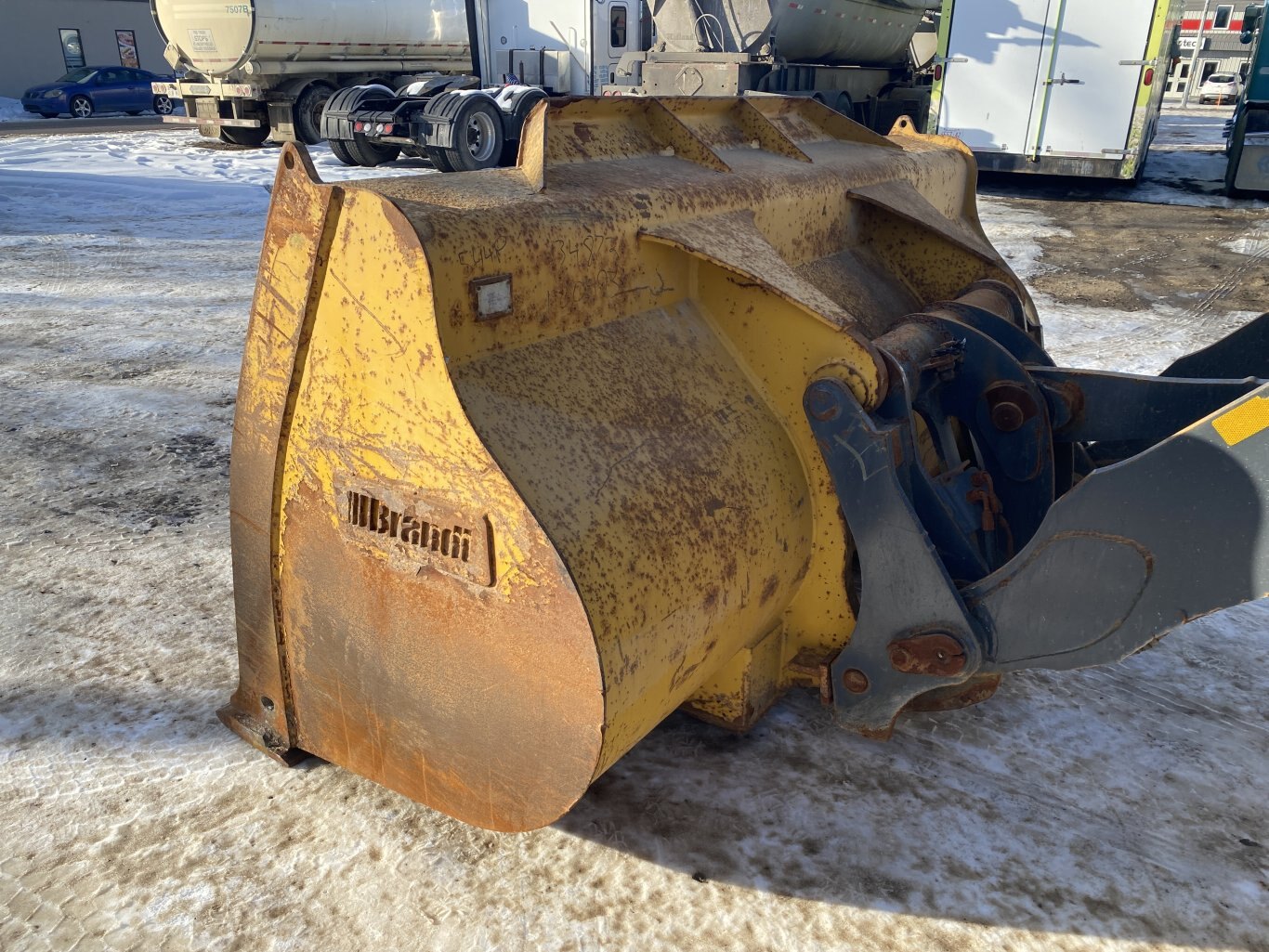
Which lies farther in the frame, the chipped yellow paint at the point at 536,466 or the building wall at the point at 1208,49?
the building wall at the point at 1208,49

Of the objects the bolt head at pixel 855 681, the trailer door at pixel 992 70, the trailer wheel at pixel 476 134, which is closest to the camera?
the bolt head at pixel 855 681

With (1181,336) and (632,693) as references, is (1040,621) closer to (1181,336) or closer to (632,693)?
(632,693)

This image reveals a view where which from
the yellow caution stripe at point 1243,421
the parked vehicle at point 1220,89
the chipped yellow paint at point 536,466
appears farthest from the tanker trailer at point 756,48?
the parked vehicle at point 1220,89

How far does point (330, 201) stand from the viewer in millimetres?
1666

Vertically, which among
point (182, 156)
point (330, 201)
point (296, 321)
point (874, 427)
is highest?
point (330, 201)

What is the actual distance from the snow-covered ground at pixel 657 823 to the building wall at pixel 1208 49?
41.3 metres

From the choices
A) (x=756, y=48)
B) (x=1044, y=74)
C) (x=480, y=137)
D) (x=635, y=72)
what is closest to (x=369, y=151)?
(x=480, y=137)

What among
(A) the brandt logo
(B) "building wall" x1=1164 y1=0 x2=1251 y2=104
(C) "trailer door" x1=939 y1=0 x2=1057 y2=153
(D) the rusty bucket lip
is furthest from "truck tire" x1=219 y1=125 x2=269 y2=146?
(B) "building wall" x1=1164 y1=0 x2=1251 y2=104

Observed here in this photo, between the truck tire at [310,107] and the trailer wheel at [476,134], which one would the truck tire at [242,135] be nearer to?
the truck tire at [310,107]

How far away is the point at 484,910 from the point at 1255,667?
2.11 m

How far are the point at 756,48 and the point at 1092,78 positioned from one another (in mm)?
3745

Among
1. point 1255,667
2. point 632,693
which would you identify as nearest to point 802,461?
point 632,693

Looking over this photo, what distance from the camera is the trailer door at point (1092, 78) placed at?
1062 centimetres

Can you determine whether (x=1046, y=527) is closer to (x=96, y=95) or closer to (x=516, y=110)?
(x=516, y=110)
